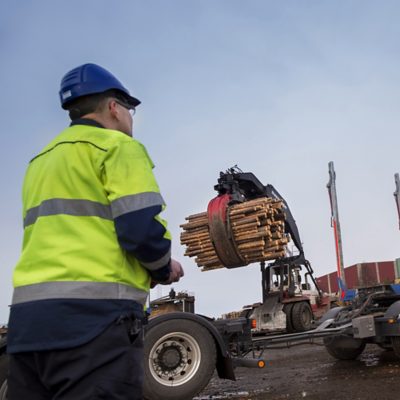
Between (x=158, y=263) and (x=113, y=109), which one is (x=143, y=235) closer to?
(x=158, y=263)

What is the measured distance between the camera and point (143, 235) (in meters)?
2.07

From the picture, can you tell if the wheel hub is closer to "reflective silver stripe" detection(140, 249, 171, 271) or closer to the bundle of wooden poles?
"reflective silver stripe" detection(140, 249, 171, 271)

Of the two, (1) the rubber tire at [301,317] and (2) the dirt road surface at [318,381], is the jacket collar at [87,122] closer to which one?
(2) the dirt road surface at [318,381]

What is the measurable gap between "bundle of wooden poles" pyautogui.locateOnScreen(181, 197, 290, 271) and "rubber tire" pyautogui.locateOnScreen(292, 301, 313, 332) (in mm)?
2294

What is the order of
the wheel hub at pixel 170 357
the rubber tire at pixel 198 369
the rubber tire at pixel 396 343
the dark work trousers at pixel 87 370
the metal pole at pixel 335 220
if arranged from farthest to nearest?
the metal pole at pixel 335 220
the rubber tire at pixel 396 343
the wheel hub at pixel 170 357
the rubber tire at pixel 198 369
the dark work trousers at pixel 87 370

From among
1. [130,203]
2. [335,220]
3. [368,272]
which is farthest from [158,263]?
[368,272]

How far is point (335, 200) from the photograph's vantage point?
2844 centimetres

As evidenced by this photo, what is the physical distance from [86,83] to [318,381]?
6.57 metres

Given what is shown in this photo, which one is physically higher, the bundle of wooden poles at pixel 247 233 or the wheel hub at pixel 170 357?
the bundle of wooden poles at pixel 247 233

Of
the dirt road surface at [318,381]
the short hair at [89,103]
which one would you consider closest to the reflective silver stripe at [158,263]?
the short hair at [89,103]

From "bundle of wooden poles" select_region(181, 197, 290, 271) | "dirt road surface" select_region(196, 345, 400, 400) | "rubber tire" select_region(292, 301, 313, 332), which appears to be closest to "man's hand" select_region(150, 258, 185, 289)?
"dirt road surface" select_region(196, 345, 400, 400)

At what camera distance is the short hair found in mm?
2449

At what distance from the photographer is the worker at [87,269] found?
1.93m

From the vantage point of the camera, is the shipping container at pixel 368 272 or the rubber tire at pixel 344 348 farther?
the shipping container at pixel 368 272
